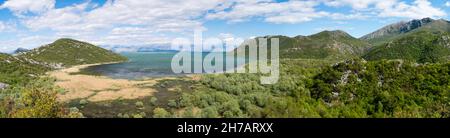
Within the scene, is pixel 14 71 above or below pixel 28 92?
below

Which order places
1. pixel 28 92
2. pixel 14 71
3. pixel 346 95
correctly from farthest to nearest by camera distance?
1. pixel 14 71
2. pixel 346 95
3. pixel 28 92

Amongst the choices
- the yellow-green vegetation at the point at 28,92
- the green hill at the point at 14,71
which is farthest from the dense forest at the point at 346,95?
the green hill at the point at 14,71

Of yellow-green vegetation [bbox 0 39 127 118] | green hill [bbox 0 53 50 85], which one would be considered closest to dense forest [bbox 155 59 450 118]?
yellow-green vegetation [bbox 0 39 127 118]

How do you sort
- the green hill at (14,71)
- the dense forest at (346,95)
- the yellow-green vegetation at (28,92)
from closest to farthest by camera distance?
the yellow-green vegetation at (28,92) → the dense forest at (346,95) → the green hill at (14,71)

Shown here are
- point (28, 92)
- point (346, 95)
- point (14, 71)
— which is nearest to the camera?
point (28, 92)

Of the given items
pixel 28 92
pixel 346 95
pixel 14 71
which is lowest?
pixel 346 95

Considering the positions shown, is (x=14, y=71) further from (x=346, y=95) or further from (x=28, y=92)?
(x=28, y=92)

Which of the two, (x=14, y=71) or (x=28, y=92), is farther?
(x=14, y=71)

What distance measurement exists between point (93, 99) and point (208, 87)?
27281 millimetres

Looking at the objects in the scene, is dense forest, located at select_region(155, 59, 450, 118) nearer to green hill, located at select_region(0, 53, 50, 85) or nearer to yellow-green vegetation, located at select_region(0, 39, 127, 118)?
yellow-green vegetation, located at select_region(0, 39, 127, 118)

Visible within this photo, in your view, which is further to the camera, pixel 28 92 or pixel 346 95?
pixel 346 95

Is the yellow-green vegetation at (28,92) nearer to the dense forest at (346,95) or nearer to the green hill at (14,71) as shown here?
the green hill at (14,71)

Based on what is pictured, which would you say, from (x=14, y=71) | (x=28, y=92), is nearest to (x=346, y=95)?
(x=28, y=92)
